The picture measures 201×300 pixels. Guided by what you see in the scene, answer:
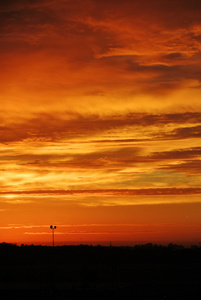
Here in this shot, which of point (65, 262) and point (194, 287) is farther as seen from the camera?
point (65, 262)

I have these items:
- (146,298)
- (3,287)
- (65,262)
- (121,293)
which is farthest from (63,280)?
(65,262)

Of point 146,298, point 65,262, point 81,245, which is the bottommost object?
point 146,298

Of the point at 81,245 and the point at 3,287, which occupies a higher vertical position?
the point at 81,245

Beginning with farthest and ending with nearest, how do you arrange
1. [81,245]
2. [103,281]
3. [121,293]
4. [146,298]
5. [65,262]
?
1. [81,245]
2. [65,262]
3. [103,281]
4. [121,293]
5. [146,298]

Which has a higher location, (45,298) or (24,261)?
(24,261)

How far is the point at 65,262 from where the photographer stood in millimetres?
67625

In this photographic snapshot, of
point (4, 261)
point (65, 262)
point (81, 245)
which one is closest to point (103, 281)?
point (65, 262)

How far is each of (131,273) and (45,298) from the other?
19313 millimetres

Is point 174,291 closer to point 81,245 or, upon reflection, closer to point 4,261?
point 4,261

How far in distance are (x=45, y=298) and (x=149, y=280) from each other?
13.4 meters

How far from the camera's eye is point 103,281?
135ft

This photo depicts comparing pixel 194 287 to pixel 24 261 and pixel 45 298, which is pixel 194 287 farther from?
pixel 24 261

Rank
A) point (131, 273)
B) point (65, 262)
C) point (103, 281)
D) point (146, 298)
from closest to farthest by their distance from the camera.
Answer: point (146, 298) → point (103, 281) → point (131, 273) → point (65, 262)

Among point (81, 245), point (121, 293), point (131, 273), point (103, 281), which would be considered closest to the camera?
point (121, 293)
